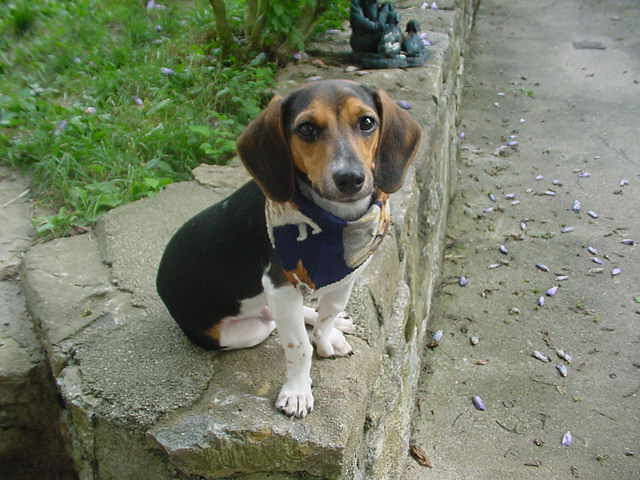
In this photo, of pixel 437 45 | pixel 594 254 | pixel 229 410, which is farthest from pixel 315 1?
pixel 229 410

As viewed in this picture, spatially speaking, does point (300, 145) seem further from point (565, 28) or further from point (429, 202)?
point (565, 28)

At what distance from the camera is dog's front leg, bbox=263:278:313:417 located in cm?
178

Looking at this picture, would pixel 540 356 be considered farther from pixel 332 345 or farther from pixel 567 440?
pixel 332 345

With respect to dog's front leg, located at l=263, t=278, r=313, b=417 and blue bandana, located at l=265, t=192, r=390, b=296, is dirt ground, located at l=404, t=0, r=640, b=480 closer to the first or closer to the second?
dog's front leg, located at l=263, t=278, r=313, b=417

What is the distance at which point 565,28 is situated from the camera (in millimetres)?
8336

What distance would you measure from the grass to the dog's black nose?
176 centimetres

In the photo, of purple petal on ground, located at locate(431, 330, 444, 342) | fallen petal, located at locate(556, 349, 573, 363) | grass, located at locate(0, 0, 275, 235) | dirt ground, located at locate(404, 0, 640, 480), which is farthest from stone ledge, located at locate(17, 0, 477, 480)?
fallen petal, located at locate(556, 349, 573, 363)

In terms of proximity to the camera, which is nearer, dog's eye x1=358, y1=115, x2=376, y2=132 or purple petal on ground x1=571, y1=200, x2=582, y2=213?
dog's eye x1=358, y1=115, x2=376, y2=132

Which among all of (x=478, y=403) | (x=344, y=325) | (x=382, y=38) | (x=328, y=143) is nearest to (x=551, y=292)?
(x=478, y=403)

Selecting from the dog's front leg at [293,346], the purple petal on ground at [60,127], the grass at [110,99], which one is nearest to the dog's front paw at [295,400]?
the dog's front leg at [293,346]

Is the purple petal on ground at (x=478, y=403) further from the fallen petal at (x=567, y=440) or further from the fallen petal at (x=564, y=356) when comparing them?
the fallen petal at (x=564, y=356)

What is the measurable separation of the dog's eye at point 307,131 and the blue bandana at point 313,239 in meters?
0.17

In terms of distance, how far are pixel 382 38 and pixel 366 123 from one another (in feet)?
8.76

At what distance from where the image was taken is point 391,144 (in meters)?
1.74
